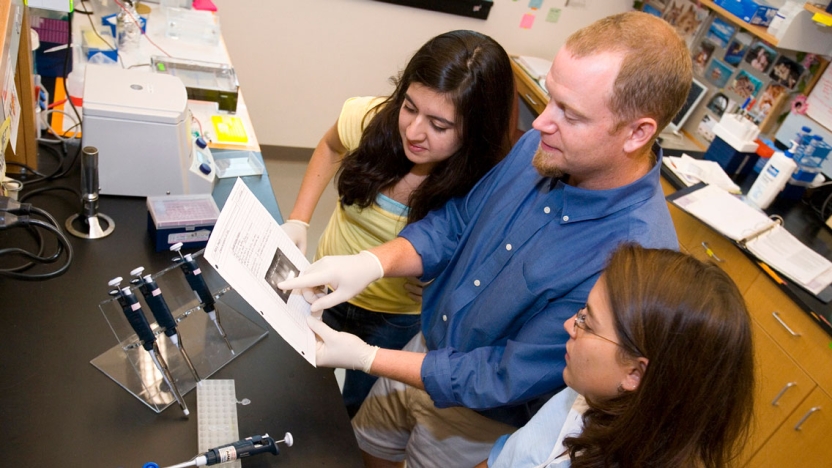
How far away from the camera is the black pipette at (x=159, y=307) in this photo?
1064 millimetres

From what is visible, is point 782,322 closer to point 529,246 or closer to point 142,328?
point 529,246

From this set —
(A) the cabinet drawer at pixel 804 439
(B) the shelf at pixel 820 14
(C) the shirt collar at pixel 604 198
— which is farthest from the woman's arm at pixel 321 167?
(B) the shelf at pixel 820 14

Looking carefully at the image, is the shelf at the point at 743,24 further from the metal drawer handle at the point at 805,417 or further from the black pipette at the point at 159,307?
the black pipette at the point at 159,307

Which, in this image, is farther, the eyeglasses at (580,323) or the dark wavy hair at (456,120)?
the dark wavy hair at (456,120)

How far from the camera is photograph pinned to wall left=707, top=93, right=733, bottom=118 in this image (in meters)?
3.18

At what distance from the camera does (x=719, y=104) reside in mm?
3209

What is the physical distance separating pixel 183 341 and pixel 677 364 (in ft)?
2.99

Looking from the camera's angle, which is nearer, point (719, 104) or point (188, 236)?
point (188, 236)

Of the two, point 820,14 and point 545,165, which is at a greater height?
point 820,14

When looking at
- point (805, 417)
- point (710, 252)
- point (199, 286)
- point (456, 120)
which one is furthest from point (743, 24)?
point (199, 286)

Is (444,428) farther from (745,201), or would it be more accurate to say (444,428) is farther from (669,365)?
(745,201)

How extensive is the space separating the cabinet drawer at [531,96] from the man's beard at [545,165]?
6.97 feet

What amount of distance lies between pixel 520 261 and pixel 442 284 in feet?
0.89

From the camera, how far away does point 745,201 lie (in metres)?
2.61
